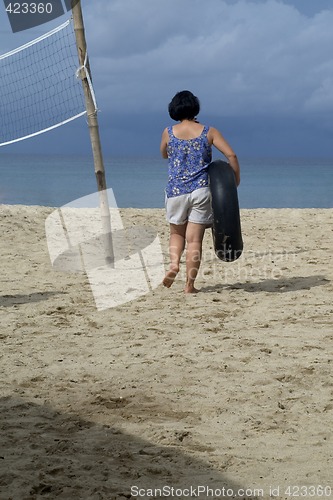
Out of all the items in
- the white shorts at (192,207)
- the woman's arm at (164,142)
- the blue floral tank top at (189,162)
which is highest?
the woman's arm at (164,142)

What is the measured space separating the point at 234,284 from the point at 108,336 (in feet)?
7.51

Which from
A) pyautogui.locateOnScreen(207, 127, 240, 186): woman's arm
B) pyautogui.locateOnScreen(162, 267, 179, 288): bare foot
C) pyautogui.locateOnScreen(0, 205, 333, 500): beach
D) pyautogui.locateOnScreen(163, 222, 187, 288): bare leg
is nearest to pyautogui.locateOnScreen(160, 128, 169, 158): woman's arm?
pyautogui.locateOnScreen(207, 127, 240, 186): woman's arm

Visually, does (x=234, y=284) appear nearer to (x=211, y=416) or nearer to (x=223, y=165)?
(x=223, y=165)

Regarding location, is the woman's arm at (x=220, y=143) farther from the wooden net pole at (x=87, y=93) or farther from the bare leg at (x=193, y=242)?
the wooden net pole at (x=87, y=93)

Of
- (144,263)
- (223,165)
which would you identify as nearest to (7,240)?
(144,263)

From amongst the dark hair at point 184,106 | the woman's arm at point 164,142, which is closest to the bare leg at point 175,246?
the woman's arm at point 164,142

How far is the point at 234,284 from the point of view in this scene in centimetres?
759

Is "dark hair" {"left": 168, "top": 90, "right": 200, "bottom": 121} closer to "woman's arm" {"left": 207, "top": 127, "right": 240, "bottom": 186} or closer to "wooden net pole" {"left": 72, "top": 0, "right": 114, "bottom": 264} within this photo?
"woman's arm" {"left": 207, "top": 127, "right": 240, "bottom": 186}

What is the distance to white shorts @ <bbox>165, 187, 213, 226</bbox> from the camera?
661 cm

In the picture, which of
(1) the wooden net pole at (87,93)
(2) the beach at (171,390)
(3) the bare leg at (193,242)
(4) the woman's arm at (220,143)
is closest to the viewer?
(2) the beach at (171,390)

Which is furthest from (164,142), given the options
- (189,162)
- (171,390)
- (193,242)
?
(171,390)

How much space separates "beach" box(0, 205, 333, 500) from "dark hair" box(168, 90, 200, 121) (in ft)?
5.42

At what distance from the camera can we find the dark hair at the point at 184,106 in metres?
6.56

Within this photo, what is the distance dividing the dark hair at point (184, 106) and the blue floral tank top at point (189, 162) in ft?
0.55
